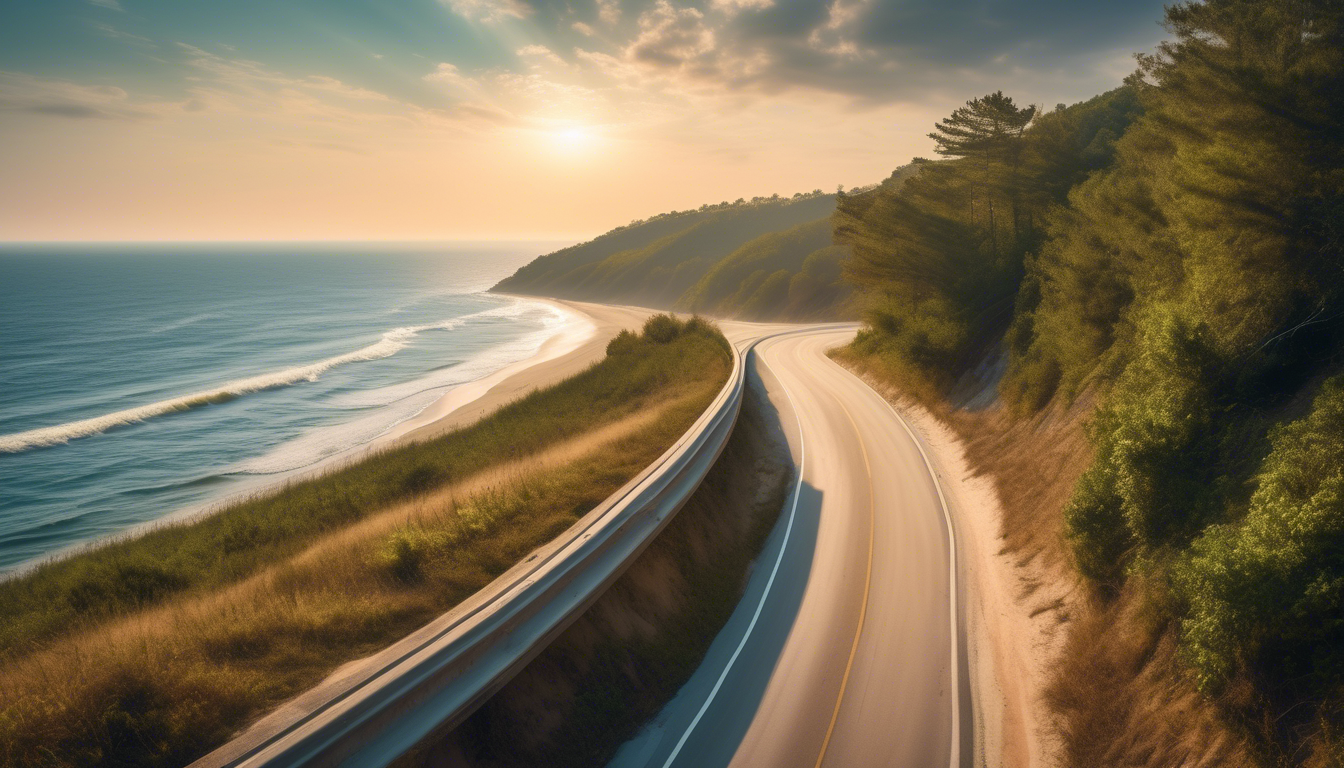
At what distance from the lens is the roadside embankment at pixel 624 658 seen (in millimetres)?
11586

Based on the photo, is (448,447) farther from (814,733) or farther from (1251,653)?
(1251,653)

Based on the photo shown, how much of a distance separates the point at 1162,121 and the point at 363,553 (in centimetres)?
2721

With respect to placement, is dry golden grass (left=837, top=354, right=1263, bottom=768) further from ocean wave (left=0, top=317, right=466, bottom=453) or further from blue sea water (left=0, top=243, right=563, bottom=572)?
ocean wave (left=0, top=317, right=466, bottom=453)

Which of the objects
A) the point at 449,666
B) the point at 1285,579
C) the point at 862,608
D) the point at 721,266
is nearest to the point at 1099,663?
the point at 1285,579

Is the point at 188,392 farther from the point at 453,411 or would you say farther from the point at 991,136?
the point at 991,136

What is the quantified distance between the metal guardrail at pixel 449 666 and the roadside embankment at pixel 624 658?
1.82ft

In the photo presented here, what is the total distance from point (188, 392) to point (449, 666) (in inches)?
2304

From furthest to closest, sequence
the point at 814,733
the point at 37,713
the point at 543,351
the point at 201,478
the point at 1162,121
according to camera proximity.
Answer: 1. the point at 543,351
2. the point at 201,478
3. the point at 1162,121
4. the point at 814,733
5. the point at 37,713

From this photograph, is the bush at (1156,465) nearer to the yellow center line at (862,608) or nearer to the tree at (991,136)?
the yellow center line at (862,608)

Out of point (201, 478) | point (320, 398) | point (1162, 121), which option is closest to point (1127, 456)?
point (1162, 121)

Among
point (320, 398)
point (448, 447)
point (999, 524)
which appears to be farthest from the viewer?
point (320, 398)

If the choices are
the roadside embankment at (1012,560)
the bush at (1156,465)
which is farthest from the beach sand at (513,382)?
the bush at (1156,465)

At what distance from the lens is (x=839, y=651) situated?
53.4 feet

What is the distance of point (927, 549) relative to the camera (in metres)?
21.5
